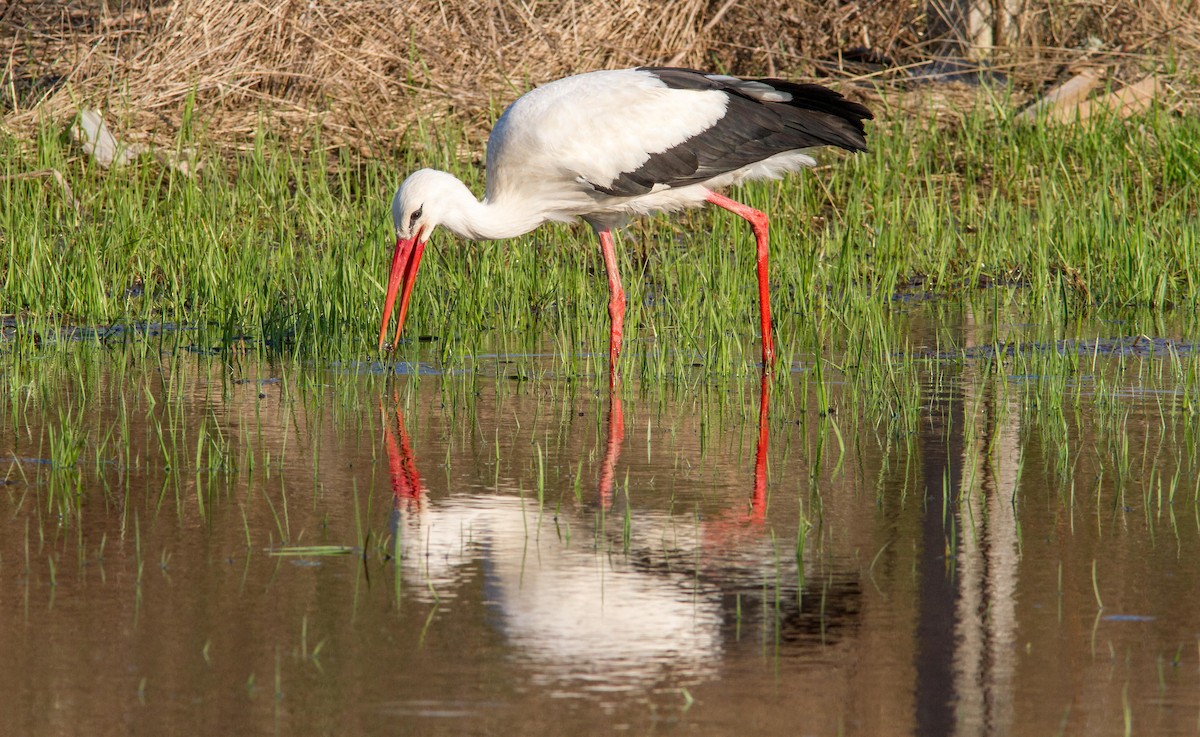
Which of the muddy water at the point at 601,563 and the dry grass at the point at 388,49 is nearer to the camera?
the muddy water at the point at 601,563

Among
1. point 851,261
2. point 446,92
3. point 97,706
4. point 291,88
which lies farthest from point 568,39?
point 97,706

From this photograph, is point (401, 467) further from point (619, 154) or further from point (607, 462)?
point (619, 154)

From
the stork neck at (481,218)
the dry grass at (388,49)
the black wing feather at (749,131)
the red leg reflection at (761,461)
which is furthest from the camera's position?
the dry grass at (388,49)

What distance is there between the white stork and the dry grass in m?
4.29

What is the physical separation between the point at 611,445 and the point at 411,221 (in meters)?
1.99

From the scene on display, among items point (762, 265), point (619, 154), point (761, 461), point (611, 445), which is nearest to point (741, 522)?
point (761, 461)

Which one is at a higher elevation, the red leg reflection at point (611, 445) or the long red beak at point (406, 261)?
the long red beak at point (406, 261)

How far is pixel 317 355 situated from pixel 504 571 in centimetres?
326

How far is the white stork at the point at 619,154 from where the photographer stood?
272 inches

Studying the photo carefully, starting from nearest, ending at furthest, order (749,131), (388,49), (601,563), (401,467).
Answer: (601,563) → (401,467) → (749,131) → (388,49)

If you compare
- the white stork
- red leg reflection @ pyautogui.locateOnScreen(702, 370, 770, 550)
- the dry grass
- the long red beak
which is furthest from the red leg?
the dry grass

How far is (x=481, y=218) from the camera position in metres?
7.01

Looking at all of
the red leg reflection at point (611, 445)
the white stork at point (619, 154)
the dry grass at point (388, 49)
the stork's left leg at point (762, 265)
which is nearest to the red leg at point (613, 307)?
the white stork at point (619, 154)

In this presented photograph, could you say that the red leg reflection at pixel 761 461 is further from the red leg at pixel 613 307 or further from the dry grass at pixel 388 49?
the dry grass at pixel 388 49
